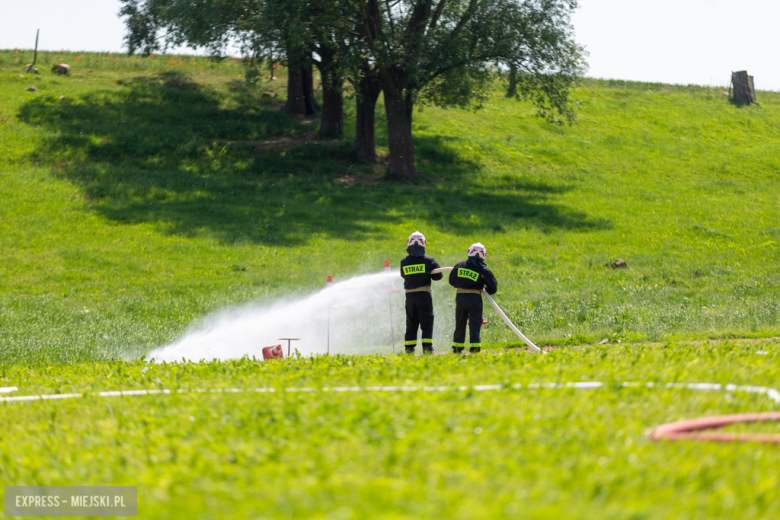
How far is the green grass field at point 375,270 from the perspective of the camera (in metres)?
4.23

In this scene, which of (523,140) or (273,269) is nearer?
(273,269)

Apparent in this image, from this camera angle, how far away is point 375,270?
18266 mm

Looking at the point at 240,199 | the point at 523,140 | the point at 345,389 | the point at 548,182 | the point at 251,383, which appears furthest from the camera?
the point at 523,140

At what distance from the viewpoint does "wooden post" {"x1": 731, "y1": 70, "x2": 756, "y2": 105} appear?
4753 centimetres

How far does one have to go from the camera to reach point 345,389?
6910 mm

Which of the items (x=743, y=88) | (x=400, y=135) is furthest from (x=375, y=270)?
(x=743, y=88)

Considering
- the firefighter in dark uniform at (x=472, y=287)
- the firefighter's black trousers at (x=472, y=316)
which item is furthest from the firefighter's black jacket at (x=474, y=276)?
the firefighter's black trousers at (x=472, y=316)

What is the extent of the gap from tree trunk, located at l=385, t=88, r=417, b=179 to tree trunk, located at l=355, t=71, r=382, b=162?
127cm

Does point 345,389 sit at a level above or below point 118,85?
below

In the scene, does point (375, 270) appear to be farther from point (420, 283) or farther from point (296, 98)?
point (296, 98)

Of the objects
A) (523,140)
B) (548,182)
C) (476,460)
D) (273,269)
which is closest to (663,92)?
(523,140)

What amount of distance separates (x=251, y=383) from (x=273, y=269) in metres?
11.2

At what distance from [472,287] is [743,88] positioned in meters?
46.6

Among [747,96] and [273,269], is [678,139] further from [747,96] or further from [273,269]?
[273,269]
